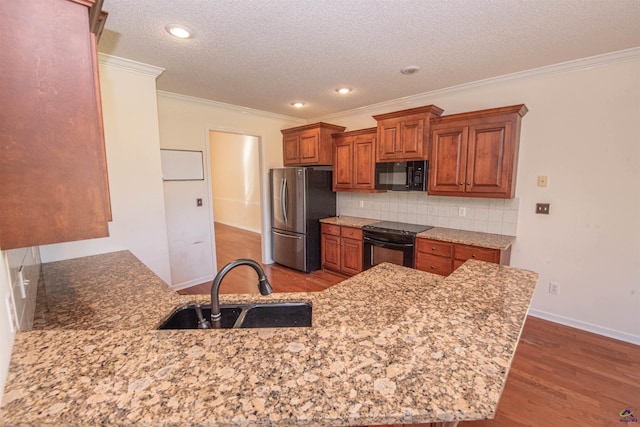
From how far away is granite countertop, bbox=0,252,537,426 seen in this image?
62cm

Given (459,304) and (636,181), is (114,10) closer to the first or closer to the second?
(459,304)

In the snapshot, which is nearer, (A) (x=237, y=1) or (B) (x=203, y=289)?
(A) (x=237, y=1)

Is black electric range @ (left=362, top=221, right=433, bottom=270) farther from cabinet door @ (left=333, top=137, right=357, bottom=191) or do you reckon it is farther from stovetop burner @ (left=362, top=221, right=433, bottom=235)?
cabinet door @ (left=333, top=137, right=357, bottom=191)

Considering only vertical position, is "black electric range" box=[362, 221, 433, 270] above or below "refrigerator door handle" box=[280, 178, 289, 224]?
below

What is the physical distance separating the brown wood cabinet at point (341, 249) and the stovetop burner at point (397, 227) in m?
0.23

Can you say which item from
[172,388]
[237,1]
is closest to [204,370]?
[172,388]

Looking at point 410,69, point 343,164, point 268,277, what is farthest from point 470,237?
point 268,277

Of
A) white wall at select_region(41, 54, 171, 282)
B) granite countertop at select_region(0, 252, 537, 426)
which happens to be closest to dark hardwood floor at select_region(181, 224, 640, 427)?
granite countertop at select_region(0, 252, 537, 426)

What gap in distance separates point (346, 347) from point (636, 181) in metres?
3.01

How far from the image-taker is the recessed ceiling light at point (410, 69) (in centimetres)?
261

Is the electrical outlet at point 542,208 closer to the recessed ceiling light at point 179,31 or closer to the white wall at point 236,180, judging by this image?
the recessed ceiling light at point 179,31

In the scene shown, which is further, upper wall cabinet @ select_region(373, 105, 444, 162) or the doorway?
the doorway

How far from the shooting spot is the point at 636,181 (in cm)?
232

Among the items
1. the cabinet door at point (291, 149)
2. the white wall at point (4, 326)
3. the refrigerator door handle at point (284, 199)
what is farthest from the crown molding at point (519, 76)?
the white wall at point (4, 326)
